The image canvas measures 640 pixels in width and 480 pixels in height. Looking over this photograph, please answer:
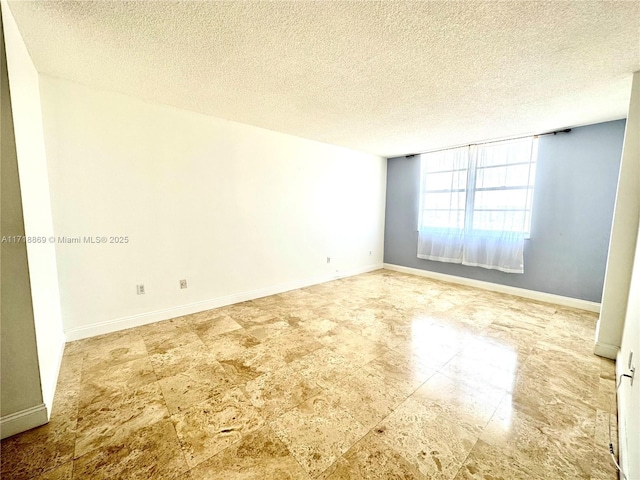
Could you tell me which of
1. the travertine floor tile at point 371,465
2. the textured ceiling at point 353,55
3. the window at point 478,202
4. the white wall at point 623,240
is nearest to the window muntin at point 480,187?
the window at point 478,202

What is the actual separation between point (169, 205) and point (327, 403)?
8.61 feet

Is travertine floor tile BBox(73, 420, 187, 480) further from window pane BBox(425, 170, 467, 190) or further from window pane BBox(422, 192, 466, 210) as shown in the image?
window pane BBox(425, 170, 467, 190)

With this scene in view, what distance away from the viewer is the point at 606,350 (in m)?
2.21

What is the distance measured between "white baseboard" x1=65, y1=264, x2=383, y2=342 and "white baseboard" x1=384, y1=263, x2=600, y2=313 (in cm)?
219

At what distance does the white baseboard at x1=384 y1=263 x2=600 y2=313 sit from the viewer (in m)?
3.35

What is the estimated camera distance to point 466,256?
14.3 ft

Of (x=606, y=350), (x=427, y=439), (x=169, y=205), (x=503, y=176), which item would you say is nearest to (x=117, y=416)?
(x=427, y=439)

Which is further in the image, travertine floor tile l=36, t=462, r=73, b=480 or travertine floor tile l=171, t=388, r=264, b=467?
travertine floor tile l=171, t=388, r=264, b=467

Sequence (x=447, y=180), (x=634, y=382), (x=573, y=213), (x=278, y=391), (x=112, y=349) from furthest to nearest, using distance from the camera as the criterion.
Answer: (x=447, y=180), (x=573, y=213), (x=112, y=349), (x=278, y=391), (x=634, y=382)

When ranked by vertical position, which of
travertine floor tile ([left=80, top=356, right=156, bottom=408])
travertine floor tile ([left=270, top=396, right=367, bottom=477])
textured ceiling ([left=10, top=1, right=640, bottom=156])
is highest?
textured ceiling ([left=10, top=1, right=640, bottom=156])

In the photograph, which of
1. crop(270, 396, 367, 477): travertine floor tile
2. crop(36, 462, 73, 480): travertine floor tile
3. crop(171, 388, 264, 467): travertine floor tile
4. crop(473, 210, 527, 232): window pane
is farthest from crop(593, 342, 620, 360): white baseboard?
crop(36, 462, 73, 480): travertine floor tile

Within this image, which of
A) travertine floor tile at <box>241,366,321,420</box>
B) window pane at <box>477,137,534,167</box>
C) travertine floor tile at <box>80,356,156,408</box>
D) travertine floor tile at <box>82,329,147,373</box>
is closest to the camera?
travertine floor tile at <box>241,366,321,420</box>

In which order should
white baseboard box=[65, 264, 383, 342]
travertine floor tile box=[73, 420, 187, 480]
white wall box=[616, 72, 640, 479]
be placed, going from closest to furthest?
white wall box=[616, 72, 640, 479] < travertine floor tile box=[73, 420, 187, 480] < white baseboard box=[65, 264, 383, 342]

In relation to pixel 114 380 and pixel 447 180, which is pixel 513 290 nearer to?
pixel 447 180
